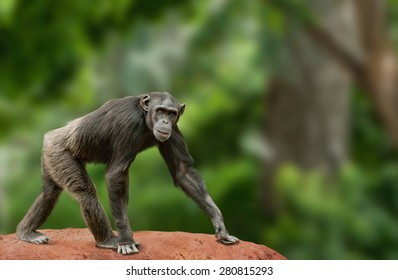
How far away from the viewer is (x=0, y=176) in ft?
18.8

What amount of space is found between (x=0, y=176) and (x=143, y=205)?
126 cm

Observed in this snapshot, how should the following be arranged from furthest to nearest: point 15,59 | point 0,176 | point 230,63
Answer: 1. point 230,63
2. point 0,176
3. point 15,59

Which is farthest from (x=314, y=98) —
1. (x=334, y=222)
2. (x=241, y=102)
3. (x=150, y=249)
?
(x=150, y=249)

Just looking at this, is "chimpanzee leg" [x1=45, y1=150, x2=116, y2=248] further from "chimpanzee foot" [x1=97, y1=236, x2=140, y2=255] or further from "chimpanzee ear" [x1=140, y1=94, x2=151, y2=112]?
"chimpanzee ear" [x1=140, y1=94, x2=151, y2=112]

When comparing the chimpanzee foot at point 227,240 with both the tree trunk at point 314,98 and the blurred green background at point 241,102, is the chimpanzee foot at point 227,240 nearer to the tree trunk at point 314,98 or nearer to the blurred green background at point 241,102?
the blurred green background at point 241,102

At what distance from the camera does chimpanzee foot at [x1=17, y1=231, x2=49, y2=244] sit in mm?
3074

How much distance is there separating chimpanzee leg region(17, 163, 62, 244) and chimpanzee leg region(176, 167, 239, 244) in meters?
0.59

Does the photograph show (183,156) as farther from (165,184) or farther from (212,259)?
(165,184)

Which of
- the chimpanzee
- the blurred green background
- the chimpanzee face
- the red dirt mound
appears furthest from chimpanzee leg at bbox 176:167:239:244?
the blurred green background

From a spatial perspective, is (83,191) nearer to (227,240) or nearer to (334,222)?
(227,240)

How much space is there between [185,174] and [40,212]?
703 mm

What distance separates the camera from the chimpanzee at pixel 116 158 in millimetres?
2840

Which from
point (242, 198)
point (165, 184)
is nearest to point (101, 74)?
point (165, 184)
